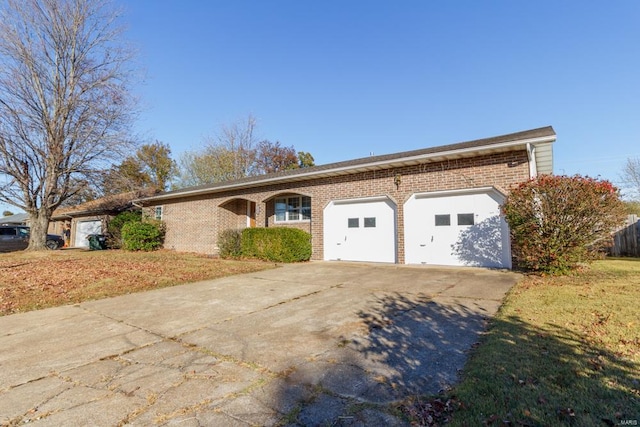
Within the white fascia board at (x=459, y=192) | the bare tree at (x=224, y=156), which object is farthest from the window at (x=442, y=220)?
the bare tree at (x=224, y=156)

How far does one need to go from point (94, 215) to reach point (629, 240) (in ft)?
108

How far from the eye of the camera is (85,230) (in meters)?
26.0

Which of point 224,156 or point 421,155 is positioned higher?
point 224,156

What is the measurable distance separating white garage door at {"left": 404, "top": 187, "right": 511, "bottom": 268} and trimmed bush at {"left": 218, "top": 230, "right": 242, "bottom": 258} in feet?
23.0

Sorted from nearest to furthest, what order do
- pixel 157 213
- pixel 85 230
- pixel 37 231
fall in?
→ 1. pixel 37 231
2. pixel 157 213
3. pixel 85 230

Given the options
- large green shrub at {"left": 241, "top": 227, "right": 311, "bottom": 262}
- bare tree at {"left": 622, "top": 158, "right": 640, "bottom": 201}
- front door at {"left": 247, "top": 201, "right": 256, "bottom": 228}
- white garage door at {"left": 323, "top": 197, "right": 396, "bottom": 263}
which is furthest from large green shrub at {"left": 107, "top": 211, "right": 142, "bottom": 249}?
bare tree at {"left": 622, "top": 158, "right": 640, "bottom": 201}

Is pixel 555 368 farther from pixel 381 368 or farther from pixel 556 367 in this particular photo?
pixel 381 368

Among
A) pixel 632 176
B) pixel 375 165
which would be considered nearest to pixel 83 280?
pixel 375 165

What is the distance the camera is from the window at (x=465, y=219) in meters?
9.31

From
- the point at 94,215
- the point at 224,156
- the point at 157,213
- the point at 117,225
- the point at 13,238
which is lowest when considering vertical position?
the point at 13,238

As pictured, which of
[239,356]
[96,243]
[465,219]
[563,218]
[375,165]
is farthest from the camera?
[96,243]

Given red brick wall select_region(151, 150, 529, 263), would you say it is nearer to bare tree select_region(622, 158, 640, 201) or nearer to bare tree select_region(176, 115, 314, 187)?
bare tree select_region(176, 115, 314, 187)

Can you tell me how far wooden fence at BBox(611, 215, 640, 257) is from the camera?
1269 cm

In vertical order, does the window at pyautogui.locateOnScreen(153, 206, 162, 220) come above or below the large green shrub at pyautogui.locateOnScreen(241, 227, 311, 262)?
above
